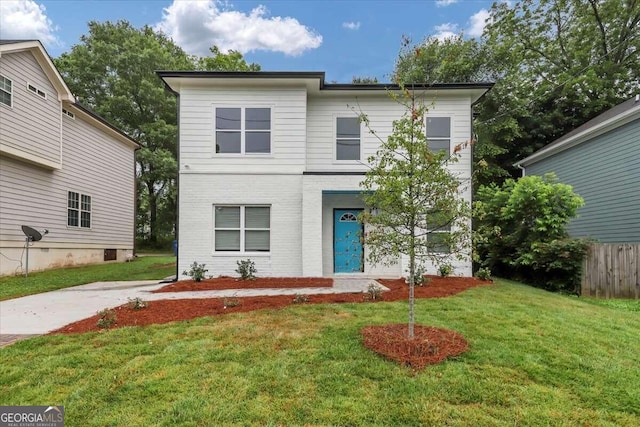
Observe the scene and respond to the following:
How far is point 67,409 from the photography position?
298 cm

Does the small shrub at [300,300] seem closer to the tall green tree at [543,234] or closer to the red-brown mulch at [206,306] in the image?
the red-brown mulch at [206,306]

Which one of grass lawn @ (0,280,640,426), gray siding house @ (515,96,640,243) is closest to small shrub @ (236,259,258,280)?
grass lawn @ (0,280,640,426)

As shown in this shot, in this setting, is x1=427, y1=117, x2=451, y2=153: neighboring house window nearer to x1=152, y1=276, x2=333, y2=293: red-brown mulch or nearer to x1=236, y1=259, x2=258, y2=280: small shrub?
x1=152, y1=276, x2=333, y2=293: red-brown mulch

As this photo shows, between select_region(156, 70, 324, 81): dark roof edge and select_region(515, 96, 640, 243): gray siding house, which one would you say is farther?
select_region(515, 96, 640, 243): gray siding house

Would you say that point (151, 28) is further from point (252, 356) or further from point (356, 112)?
point (252, 356)

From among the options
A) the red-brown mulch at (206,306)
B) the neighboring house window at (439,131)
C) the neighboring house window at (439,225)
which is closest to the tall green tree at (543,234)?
the neighboring house window at (439,131)

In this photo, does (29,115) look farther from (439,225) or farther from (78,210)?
(439,225)

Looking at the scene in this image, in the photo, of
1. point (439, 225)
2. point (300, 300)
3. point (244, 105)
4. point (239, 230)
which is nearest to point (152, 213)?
point (239, 230)

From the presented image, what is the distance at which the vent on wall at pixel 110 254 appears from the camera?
16230mm

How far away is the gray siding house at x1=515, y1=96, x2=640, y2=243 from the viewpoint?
11.3 meters

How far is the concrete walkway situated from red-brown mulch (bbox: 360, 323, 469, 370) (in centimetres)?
332

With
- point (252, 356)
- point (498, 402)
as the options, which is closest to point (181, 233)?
point (252, 356)

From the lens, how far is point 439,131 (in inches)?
429

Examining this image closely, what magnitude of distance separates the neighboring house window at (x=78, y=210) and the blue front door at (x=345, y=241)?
10.9 meters
